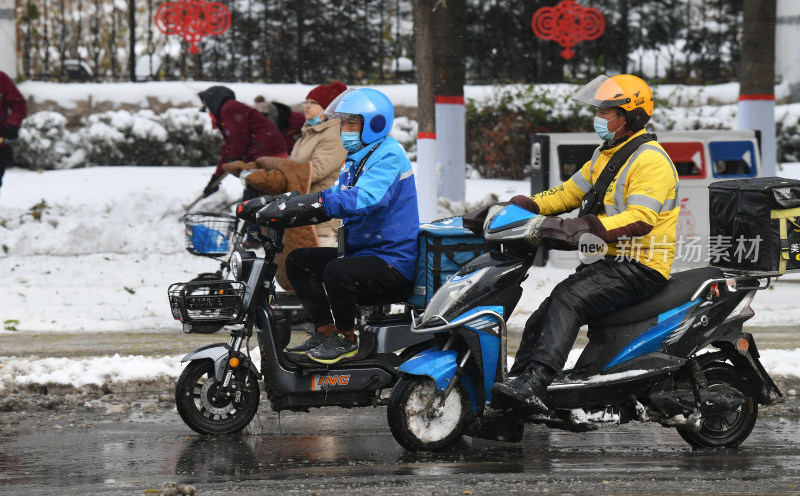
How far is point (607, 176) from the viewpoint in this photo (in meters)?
5.93

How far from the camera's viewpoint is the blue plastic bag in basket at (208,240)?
9180 mm

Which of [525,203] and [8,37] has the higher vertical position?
[8,37]

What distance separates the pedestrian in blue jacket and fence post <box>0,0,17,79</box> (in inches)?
424

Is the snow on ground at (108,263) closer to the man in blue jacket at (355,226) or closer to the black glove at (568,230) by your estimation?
the man in blue jacket at (355,226)

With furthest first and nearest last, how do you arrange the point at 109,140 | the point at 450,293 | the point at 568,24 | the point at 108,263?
1. the point at 568,24
2. the point at 109,140
3. the point at 108,263
4. the point at 450,293

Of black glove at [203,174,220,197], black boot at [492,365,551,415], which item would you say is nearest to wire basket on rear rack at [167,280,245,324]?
black boot at [492,365,551,415]

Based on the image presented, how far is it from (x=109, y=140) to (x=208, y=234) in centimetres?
737

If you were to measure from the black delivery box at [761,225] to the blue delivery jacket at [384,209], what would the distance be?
5.44 ft

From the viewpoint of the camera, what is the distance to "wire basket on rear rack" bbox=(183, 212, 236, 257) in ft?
30.1

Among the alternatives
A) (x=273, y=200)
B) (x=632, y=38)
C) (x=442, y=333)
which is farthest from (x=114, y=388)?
(x=632, y=38)

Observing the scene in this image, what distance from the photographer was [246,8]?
55.1ft

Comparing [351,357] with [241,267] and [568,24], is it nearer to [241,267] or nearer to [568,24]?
[241,267]

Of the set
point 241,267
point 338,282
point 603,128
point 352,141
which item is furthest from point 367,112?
point 603,128

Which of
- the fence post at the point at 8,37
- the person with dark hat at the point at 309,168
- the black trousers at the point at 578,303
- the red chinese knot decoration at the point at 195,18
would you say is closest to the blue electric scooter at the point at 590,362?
the black trousers at the point at 578,303
